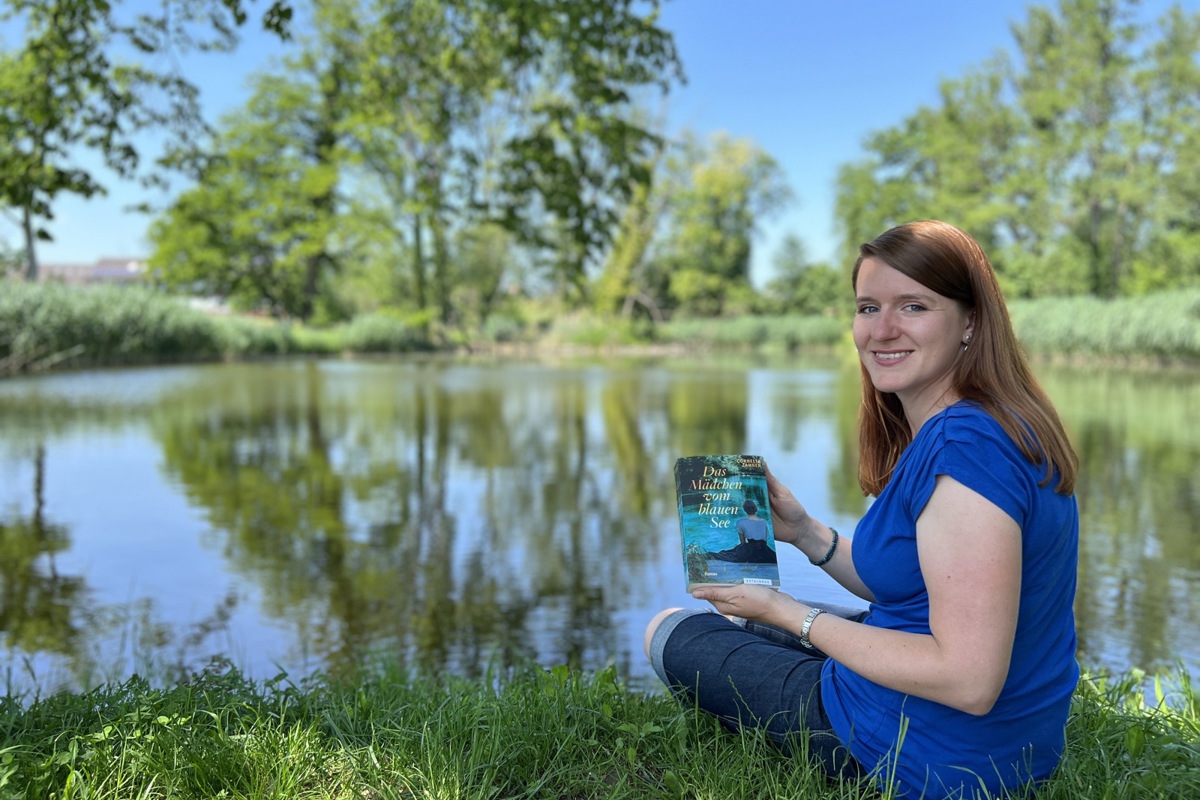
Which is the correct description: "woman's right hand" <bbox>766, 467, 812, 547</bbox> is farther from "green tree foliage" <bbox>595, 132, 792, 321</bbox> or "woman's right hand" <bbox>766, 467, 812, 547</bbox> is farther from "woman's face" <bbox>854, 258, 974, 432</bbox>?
"green tree foliage" <bbox>595, 132, 792, 321</bbox>

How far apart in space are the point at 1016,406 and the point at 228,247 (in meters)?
42.3

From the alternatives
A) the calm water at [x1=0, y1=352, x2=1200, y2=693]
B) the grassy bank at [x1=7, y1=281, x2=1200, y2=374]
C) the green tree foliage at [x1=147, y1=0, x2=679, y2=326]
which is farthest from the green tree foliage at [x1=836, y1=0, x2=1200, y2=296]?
the green tree foliage at [x1=147, y1=0, x2=679, y2=326]

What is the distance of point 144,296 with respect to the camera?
24750mm

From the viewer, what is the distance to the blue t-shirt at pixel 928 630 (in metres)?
1.67

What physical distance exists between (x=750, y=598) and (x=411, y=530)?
4920mm

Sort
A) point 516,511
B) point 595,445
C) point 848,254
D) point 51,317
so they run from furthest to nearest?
point 848,254 → point 51,317 → point 595,445 → point 516,511

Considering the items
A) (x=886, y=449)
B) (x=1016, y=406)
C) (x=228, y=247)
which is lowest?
(x=886, y=449)

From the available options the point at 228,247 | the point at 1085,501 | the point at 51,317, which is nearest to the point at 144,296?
the point at 51,317

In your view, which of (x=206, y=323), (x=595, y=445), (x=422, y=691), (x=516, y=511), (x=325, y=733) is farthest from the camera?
(x=206, y=323)

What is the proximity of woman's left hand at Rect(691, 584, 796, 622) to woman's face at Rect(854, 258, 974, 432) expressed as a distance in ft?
1.63

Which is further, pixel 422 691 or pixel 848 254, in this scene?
pixel 848 254

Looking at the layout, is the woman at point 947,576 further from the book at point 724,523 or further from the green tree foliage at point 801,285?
the green tree foliage at point 801,285

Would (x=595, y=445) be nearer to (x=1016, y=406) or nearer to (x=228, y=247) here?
(x=1016, y=406)

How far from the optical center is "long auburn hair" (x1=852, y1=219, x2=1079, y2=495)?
1.74 metres
